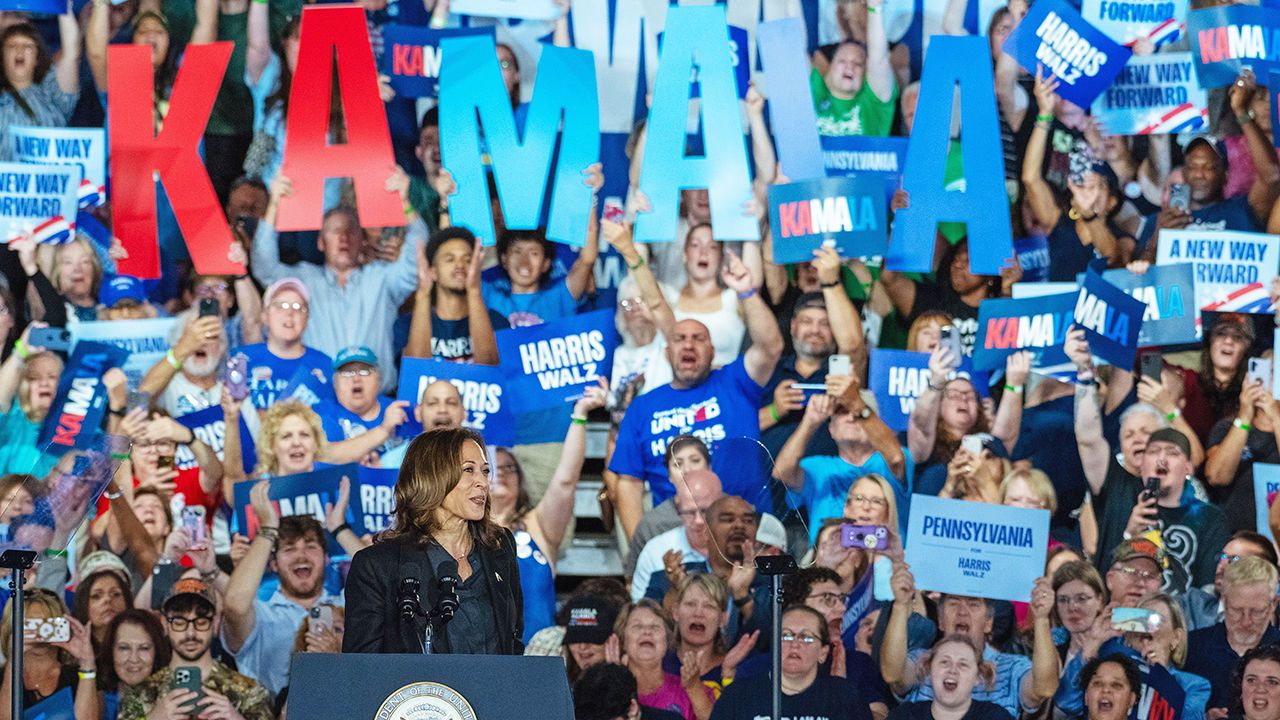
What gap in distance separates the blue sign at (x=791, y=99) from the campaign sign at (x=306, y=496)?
209 cm

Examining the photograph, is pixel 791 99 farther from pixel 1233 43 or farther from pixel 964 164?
pixel 1233 43

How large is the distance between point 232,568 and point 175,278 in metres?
1.28

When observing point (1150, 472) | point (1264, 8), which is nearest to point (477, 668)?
point (1150, 472)

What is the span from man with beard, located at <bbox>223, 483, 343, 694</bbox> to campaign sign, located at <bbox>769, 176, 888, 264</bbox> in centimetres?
207

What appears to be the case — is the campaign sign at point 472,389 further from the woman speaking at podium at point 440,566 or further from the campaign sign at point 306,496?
the woman speaking at podium at point 440,566

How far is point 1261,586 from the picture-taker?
243 inches

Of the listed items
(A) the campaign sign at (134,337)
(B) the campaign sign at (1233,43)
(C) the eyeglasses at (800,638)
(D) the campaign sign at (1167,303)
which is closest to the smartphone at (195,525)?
(A) the campaign sign at (134,337)

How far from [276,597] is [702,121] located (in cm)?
249

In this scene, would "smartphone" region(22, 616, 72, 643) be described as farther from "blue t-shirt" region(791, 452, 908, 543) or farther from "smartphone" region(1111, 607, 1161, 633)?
"smartphone" region(1111, 607, 1161, 633)

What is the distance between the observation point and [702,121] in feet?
23.4

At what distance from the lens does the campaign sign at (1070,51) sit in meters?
7.00

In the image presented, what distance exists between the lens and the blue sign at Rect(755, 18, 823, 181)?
7004mm

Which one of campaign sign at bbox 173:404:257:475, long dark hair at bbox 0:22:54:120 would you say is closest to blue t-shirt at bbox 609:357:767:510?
campaign sign at bbox 173:404:257:475

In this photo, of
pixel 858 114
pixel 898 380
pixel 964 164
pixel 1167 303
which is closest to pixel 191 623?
pixel 898 380
